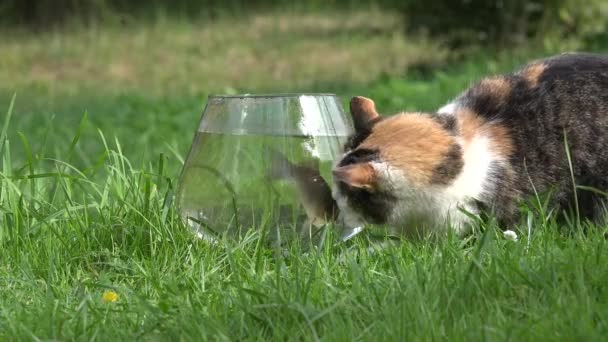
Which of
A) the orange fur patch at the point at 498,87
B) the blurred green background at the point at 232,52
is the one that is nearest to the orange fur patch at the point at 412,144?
the orange fur patch at the point at 498,87

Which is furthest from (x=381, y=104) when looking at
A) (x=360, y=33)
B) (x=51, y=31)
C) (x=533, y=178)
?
(x=51, y=31)

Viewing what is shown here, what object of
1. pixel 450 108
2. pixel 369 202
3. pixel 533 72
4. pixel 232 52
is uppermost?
pixel 533 72

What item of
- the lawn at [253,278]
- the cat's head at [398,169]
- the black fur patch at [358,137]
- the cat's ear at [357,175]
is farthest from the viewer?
the black fur patch at [358,137]

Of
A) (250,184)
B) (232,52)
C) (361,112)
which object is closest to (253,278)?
(250,184)

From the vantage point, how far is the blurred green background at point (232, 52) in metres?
8.98

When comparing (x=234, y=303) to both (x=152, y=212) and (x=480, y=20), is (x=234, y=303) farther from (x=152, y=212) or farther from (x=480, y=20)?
(x=480, y=20)

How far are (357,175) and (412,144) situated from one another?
27 centimetres

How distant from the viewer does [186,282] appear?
9.30 ft

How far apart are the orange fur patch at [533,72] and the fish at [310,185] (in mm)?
909

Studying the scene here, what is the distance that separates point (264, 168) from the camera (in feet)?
10.1

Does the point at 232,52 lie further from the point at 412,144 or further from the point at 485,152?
the point at 412,144

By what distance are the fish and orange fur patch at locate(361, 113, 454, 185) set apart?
19cm

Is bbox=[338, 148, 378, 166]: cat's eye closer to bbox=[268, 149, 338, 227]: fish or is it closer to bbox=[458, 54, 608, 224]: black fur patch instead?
bbox=[268, 149, 338, 227]: fish

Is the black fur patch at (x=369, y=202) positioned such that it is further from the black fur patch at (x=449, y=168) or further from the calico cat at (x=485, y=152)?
the black fur patch at (x=449, y=168)
